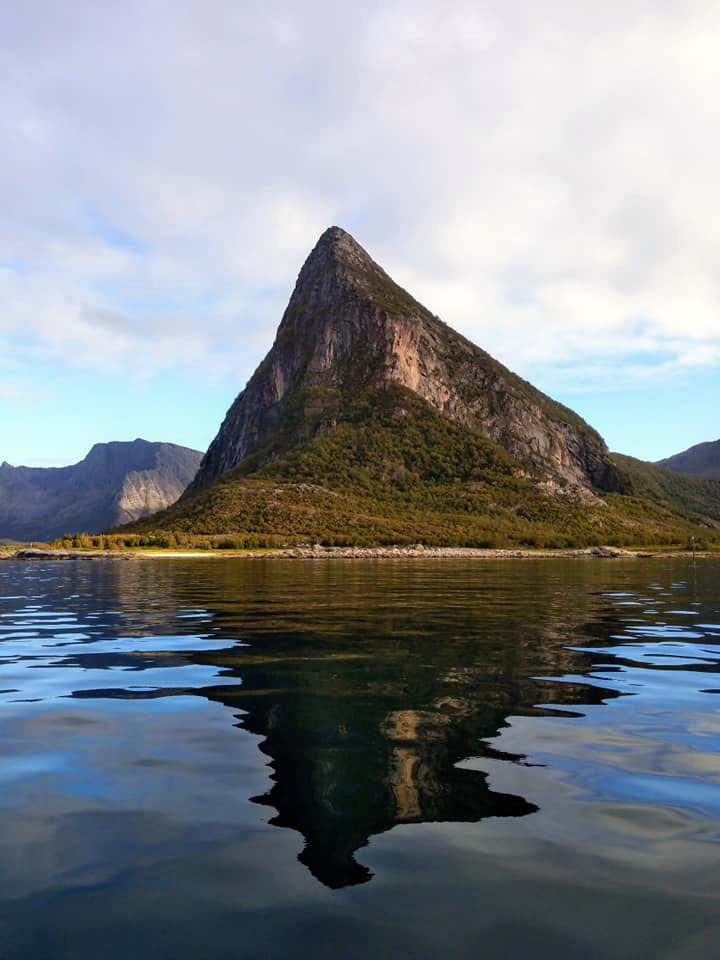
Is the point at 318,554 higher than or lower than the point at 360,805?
higher

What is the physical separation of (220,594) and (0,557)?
106931 mm

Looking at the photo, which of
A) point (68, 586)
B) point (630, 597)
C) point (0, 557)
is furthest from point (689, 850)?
point (0, 557)

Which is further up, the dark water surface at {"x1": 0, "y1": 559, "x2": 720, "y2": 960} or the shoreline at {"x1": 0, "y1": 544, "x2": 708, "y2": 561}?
the shoreline at {"x1": 0, "y1": 544, "x2": 708, "y2": 561}

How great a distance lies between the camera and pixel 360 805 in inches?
268

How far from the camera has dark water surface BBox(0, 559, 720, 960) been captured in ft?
15.3

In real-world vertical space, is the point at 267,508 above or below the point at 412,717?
above

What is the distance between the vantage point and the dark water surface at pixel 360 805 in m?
4.65

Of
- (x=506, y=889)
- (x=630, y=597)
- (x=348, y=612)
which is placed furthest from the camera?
(x=630, y=597)

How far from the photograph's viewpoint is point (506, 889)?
17.0 ft

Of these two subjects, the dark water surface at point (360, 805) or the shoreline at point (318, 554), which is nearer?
the dark water surface at point (360, 805)

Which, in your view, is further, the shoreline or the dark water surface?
the shoreline

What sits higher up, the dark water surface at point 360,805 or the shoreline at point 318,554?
the shoreline at point 318,554

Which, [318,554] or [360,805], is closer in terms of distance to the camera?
[360,805]

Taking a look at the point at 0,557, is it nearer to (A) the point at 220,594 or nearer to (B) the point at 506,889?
(A) the point at 220,594
